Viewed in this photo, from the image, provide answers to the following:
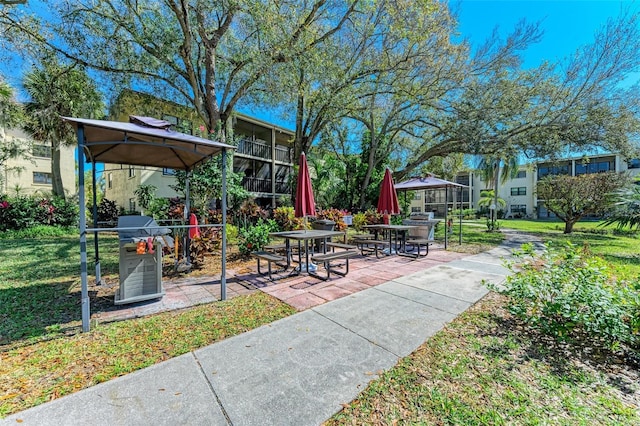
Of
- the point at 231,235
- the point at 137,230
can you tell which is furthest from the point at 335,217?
the point at 137,230

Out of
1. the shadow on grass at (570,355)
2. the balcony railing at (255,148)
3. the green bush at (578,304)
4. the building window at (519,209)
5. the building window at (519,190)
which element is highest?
the balcony railing at (255,148)

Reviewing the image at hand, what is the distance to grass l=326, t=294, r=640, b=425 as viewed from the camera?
6.39 feet

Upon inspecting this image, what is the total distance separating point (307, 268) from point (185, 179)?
3.97 metres

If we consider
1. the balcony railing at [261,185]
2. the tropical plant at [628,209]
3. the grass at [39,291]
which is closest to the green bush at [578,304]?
the tropical plant at [628,209]

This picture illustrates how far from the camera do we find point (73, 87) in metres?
11.7

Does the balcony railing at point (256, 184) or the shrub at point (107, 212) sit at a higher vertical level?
the balcony railing at point (256, 184)

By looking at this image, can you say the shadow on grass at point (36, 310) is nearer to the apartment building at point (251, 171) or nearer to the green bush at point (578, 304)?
the green bush at point (578, 304)

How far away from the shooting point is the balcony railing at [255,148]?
1811 centimetres

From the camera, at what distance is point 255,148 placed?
18906 mm

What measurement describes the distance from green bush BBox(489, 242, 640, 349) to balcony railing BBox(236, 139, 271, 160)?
17.3m

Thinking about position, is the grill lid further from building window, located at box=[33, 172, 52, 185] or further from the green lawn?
building window, located at box=[33, 172, 52, 185]

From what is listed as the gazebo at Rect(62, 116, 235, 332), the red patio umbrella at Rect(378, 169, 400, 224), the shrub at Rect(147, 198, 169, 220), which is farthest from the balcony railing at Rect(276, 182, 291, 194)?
the gazebo at Rect(62, 116, 235, 332)

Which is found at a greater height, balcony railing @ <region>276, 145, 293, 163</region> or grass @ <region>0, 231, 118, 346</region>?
Answer: balcony railing @ <region>276, 145, 293, 163</region>

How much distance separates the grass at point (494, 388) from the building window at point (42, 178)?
27922 mm
